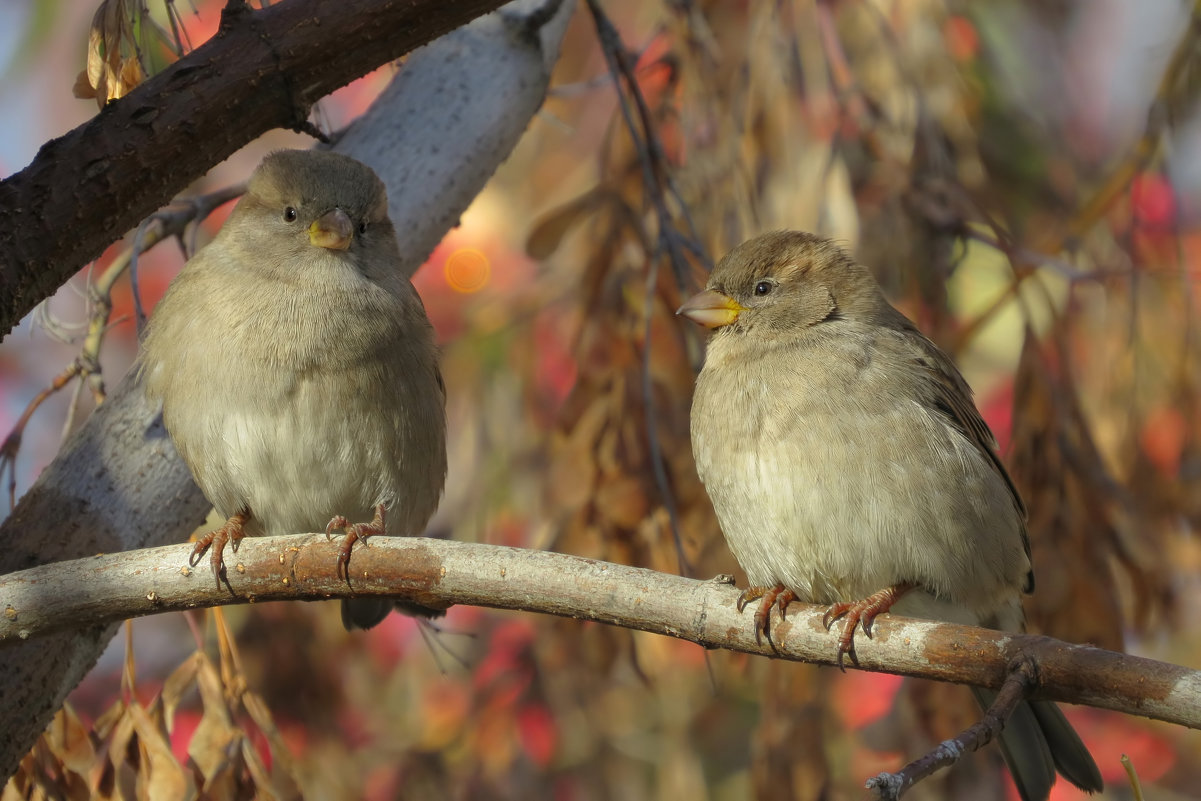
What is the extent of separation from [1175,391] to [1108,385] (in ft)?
1.11

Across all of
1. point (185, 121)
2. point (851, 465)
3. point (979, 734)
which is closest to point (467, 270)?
point (851, 465)

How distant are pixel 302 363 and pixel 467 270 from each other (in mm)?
2482

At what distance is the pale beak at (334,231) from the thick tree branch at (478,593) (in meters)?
0.99

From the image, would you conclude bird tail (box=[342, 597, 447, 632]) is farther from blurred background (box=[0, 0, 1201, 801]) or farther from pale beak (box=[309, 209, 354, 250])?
pale beak (box=[309, 209, 354, 250])

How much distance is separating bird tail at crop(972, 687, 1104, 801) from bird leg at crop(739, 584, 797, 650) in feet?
2.39

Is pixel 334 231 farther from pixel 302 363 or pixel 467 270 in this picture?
pixel 467 270

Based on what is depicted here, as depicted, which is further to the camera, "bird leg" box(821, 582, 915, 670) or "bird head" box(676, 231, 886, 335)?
"bird head" box(676, 231, 886, 335)

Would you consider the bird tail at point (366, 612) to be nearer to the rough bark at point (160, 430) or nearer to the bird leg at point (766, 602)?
the rough bark at point (160, 430)

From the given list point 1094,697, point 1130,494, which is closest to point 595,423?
point 1130,494

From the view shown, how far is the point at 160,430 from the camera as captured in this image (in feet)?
11.7

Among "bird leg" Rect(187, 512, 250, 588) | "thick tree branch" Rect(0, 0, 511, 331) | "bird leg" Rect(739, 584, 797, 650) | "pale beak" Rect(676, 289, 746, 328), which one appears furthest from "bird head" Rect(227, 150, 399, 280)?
"bird leg" Rect(739, 584, 797, 650)

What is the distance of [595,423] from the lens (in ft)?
13.2

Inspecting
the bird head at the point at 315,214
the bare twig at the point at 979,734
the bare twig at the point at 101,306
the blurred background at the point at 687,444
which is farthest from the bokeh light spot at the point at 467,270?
the bare twig at the point at 979,734

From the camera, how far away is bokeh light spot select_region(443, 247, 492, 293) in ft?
18.7
